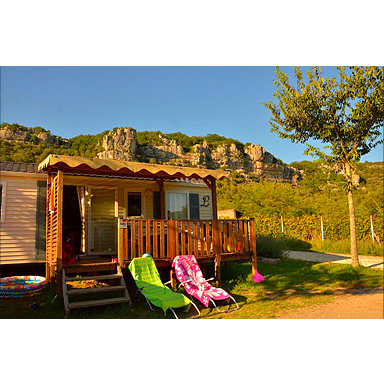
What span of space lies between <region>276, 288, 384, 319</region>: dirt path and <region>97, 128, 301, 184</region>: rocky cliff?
2621 cm

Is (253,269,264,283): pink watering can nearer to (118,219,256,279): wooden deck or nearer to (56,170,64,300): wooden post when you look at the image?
(118,219,256,279): wooden deck

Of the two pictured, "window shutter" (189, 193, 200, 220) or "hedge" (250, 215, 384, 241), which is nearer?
"hedge" (250, 215, 384, 241)

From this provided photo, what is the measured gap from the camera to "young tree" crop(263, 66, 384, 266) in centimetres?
525

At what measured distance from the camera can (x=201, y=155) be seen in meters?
36.8

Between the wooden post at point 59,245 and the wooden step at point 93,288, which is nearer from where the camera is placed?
the wooden step at point 93,288

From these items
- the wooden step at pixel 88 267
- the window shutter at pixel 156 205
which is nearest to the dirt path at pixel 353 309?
the wooden step at pixel 88 267

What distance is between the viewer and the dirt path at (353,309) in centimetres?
275

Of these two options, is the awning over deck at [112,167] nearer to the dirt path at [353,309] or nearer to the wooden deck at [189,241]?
the wooden deck at [189,241]

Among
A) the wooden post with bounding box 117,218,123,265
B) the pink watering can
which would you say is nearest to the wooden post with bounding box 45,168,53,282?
the wooden post with bounding box 117,218,123,265

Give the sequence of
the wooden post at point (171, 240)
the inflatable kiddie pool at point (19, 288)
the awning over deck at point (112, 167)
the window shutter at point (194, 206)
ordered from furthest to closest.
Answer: the window shutter at point (194, 206), the wooden post at point (171, 240), the inflatable kiddie pool at point (19, 288), the awning over deck at point (112, 167)

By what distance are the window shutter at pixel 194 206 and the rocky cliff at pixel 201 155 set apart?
2115 centimetres
